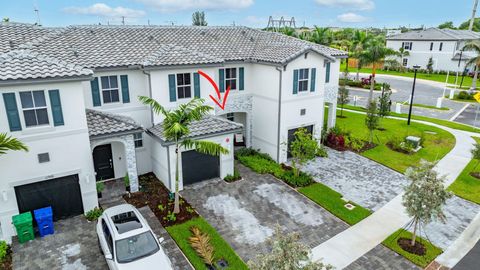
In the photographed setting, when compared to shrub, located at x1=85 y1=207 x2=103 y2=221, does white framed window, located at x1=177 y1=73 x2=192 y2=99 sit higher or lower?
higher

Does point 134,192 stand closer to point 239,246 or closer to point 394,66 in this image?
point 239,246

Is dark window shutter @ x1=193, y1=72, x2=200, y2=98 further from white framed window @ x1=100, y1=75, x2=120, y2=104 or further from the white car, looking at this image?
the white car

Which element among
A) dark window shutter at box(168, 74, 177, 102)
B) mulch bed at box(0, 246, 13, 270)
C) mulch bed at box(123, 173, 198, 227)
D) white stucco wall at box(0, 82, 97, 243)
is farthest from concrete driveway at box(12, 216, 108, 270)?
dark window shutter at box(168, 74, 177, 102)

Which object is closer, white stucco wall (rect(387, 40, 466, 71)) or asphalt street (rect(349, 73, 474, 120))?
asphalt street (rect(349, 73, 474, 120))

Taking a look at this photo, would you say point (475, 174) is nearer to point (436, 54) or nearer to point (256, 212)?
point (256, 212)

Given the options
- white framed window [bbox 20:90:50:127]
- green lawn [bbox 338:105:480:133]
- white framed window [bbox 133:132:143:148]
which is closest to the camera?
white framed window [bbox 20:90:50:127]

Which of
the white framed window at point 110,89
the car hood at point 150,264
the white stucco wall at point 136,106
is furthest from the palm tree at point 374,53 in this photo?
the car hood at point 150,264
